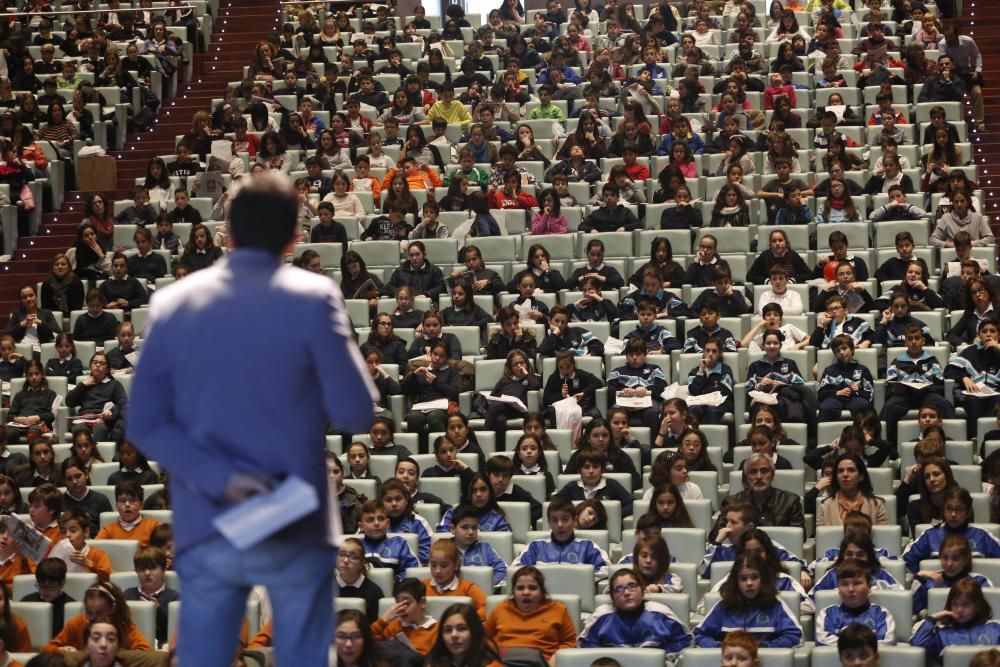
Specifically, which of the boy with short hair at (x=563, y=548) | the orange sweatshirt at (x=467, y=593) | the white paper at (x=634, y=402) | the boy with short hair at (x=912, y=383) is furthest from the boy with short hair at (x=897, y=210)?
the orange sweatshirt at (x=467, y=593)

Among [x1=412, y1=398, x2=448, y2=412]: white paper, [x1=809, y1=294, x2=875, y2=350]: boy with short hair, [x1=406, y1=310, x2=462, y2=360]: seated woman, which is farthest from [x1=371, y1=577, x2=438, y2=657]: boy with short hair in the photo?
[x1=809, y1=294, x2=875, y2=350]: boy with short hair

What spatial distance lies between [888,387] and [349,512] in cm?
351

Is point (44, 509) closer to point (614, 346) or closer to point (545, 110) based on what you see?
point (614, 346)

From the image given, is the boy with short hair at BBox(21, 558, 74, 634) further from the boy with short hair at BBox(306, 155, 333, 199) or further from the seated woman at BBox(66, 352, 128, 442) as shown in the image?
the boy with short hair at BBox(306, 155, 333, 199)

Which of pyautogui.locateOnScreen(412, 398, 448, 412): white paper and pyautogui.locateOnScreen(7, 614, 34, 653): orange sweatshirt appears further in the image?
pyautogui.locateOnScreen(412, 398, 448, 412): white paper

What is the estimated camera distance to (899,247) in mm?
11242

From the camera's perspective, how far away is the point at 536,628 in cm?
712

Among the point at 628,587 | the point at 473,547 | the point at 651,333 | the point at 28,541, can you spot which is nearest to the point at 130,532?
the point at 28,541

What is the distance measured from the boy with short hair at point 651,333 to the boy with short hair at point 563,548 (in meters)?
2.82

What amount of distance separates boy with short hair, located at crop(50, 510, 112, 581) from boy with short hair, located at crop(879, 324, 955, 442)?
4.66 metres

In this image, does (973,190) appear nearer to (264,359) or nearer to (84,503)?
(84,503)

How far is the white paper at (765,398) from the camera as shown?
9.77 m

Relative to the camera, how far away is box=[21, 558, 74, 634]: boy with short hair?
24.9 feet

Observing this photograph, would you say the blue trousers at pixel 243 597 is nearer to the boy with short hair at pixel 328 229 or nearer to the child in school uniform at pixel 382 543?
the child in school uniform at pixel 382 543
